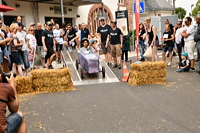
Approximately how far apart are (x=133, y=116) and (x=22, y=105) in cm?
280

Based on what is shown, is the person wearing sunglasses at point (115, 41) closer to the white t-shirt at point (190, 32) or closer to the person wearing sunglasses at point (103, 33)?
the person wearing sunglasses at point (103, 33)

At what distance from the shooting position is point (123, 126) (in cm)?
452

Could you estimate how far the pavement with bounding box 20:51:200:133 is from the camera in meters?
4.49

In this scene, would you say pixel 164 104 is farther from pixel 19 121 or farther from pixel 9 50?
pixel 9 50

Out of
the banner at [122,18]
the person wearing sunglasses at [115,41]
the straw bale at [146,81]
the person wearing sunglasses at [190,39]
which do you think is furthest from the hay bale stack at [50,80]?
the banner at [122,18]

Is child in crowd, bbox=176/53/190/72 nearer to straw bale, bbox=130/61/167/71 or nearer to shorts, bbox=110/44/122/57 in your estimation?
straw bale, bbox=130/61/167/71

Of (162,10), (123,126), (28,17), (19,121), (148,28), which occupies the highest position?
(162,10)

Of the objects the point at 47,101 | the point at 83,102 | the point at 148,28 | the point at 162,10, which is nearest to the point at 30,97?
the point at 47,101

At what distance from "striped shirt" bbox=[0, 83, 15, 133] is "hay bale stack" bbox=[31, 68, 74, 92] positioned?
14.2 feet

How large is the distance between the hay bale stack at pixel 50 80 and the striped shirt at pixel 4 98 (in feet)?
14.2

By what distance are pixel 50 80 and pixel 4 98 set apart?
4.48 metres

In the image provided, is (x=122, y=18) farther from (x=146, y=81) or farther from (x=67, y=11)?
(x=146, y=81)

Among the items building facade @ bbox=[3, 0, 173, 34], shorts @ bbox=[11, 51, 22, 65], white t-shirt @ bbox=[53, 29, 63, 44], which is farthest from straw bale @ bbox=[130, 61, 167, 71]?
building facade @ bbox=[3, 0, 173, 34]

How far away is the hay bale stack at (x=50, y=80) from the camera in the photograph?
7477 millimetres
